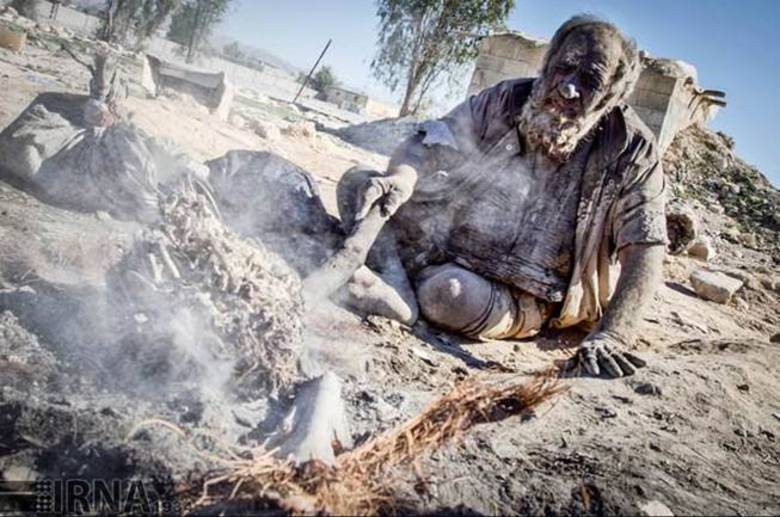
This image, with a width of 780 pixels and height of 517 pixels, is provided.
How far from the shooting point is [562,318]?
3584mm

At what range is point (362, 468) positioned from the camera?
1.51 m

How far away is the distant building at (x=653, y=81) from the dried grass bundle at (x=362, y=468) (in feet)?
27.9

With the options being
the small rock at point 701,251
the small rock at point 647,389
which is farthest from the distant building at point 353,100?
the small rock at point 647,389

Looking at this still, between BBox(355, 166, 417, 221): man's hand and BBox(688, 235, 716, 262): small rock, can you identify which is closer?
BBox(355, 166, 417, 221): man's hand

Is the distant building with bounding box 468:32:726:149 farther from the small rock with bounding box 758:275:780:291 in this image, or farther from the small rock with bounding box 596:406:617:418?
the small rock with bounding box 596:406:617:418

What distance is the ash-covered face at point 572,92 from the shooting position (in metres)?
3.20

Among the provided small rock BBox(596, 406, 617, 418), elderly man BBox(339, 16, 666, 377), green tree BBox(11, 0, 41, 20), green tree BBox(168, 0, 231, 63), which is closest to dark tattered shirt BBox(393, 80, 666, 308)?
elderly man BBox(339, 16, 666, 377)

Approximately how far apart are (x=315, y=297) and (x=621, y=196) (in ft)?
7.31

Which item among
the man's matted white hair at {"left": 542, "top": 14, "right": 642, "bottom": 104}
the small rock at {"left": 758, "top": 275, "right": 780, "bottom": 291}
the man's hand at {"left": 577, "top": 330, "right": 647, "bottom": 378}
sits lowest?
the man's hand at {"left": 577, "top": 330, "right": 647, "bottom": 378}

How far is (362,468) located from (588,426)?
1.15 meters

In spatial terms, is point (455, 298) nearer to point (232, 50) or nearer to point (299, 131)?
point (299, 131)

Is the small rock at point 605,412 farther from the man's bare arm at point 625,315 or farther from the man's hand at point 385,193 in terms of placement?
the man's hand at point 385,193

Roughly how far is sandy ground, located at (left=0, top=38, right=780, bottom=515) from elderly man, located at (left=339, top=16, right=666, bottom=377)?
331mm

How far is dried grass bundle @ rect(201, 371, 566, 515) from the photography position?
1.28 metres
